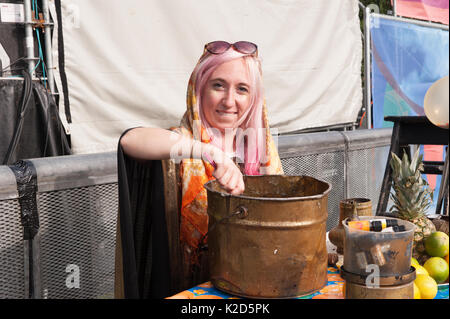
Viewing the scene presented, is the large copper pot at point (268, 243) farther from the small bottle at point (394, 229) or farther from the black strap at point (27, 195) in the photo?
the black strap at point (27, 195)

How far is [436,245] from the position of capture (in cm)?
147

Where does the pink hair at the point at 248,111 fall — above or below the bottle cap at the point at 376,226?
above

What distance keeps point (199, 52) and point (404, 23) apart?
316 centimetres

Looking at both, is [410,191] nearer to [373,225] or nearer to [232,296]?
[373,225]

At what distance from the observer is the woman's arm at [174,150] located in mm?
1212

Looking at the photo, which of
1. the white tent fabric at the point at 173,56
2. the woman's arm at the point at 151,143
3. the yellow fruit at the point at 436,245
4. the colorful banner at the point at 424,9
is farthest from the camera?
the colorful banner at the point at 424,9

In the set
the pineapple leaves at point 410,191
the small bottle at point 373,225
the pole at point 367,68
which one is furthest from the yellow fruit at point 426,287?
the pole at point 367,68

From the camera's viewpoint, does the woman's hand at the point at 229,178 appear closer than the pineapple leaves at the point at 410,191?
Yes

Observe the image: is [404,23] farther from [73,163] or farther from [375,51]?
[73,163]

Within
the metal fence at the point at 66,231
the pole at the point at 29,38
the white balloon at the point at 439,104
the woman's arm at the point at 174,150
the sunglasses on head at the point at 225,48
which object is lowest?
the metal fence at the point at 66,231

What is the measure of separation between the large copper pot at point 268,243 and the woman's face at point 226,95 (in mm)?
479

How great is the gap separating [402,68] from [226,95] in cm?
Result: 476

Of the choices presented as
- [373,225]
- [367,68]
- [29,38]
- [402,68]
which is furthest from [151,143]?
[402,68]
